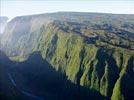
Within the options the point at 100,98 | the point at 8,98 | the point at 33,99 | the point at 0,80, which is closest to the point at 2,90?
the point at 8,98

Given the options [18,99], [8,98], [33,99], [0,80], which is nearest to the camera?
[8,98]

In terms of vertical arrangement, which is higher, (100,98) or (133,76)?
(133,76)

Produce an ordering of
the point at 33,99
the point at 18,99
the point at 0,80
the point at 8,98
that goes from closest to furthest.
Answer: the point at 8,98 < the point at 18,99 < the point at 0,80 < the point at 33,99

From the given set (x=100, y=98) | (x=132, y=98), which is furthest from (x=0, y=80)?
(x=132, y=98)

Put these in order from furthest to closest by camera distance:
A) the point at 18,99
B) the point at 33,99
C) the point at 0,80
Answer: the point at 33,99, the point at 0,80, the point at 18,99

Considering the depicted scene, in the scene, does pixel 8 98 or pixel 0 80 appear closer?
pixel 8 98

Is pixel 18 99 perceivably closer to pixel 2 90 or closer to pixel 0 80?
pixel 2 90

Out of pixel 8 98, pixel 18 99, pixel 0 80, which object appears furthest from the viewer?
pixel 0 80

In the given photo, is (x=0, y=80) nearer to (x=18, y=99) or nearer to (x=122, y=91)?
(x=18, y=99)

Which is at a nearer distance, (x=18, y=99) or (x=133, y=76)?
(x=18, y=99)
